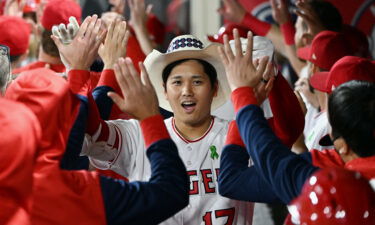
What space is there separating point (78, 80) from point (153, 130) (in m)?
0.48

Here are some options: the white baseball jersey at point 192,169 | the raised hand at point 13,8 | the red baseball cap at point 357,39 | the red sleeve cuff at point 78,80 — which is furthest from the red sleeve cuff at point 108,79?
the raised hand at point 13,8

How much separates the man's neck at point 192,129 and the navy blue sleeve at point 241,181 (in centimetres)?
62

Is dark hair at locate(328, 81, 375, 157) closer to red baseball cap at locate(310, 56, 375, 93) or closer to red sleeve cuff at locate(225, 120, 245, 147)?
red sleeve cuff at locate(225, 120, 245, 147)

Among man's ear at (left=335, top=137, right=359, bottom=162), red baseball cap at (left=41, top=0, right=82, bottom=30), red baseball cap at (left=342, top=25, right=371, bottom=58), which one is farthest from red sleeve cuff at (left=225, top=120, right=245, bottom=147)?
red baseball cap at (left=342, top=25, right=371, bottom=58)

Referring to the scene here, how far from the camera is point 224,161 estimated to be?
2.70 m

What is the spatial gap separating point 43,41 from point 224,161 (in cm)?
225

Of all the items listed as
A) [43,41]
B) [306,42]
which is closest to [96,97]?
[43,41]

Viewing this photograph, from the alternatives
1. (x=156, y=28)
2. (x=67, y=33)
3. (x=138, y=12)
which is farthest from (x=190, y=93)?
(x=156, y=28)

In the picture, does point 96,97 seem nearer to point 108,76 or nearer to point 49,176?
point 108,76

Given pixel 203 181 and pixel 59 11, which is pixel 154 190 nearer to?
pixel 203 181

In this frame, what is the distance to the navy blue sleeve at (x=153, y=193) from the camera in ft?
7.32

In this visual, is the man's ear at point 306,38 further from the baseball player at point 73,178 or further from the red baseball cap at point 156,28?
the baseball player at point 73,178

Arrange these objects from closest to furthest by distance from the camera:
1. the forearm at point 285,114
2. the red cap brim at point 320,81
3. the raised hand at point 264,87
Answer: the raised hand at point 264,87 → the forearm at point 285,114 → the red cap brim at point 320,81

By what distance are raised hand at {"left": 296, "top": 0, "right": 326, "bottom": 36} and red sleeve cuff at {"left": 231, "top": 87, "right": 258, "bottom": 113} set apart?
2443mm
